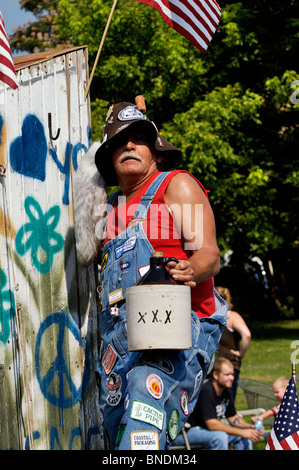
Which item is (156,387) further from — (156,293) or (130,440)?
(156,293)

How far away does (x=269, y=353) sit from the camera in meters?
17.5

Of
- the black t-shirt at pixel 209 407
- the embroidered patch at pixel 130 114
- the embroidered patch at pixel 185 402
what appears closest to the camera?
the embroidered patch at pixel 185 402

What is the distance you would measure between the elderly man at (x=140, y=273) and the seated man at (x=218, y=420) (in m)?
3.32

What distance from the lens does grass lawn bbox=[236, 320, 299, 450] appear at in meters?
13.5

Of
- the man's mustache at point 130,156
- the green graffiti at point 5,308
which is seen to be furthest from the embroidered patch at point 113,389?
the man's mustache at point 130,156

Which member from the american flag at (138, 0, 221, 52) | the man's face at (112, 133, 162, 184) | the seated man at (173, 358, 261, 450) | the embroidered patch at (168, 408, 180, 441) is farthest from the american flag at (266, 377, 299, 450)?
the seated man at (173, 358, 261, 450)

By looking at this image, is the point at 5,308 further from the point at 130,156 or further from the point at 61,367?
the point at 130,156

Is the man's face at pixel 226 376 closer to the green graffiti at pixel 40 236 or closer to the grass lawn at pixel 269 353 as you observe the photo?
the grass lawn at pixel 269 353

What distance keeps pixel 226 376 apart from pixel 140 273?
397cm

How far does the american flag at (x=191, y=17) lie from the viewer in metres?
5.27

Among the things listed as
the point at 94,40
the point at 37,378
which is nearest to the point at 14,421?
the point at 37,378

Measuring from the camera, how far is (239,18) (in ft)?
56.3

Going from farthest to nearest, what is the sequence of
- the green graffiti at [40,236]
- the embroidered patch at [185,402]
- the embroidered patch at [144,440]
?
1. the green graffiti at [40,236]
2. the embroidered patch at [185,402]
3. the embroidered patch at [144,440]

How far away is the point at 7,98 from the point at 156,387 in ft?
6.41
